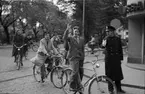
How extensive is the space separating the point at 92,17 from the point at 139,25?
1842 centimetres

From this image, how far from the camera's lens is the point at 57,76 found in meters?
6.43

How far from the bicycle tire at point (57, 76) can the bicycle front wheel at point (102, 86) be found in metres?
1.34

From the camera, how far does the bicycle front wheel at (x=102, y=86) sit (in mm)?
4883

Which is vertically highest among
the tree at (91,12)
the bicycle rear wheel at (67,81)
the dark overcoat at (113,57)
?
the tree at (91,12)

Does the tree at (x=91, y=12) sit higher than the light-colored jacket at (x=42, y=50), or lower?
higher

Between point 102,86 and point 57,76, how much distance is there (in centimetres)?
186

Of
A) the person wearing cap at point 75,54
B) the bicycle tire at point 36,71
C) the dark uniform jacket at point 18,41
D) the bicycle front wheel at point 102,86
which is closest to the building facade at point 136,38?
the dark uniform jacket at point 18,41

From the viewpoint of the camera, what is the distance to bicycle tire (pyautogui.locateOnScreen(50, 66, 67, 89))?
625 centimetres

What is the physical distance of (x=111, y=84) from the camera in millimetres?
4980

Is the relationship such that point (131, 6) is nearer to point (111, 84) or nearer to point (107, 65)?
point (107, 65)

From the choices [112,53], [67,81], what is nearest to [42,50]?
[67,81]

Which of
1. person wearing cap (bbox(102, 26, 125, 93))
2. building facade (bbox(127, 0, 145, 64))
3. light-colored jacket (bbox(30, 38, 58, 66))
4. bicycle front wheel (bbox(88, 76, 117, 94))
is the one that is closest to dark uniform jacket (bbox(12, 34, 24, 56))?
light-colored jacket (bbox(30, 38, 58, 66))

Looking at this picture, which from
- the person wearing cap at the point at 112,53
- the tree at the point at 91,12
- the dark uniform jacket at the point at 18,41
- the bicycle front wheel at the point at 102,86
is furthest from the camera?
the tree at the point at 91,12

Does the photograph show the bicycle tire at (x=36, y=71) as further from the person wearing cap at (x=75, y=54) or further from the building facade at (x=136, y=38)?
the building facade at (x=136, y=38)
